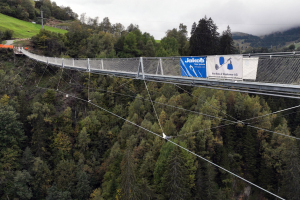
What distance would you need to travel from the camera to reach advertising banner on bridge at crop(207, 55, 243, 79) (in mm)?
6770

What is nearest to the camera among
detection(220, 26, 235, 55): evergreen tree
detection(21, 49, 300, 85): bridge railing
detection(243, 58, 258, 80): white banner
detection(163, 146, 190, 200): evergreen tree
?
detection(21, 49, 300, 85): bridge railing

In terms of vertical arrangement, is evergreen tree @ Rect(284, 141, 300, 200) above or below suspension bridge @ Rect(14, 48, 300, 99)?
below

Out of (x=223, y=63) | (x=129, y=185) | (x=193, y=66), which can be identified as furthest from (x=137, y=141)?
(x=223, y=63)

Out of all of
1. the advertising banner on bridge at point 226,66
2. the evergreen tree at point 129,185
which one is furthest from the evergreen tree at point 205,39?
the advertising banner on bridge at point 226,66

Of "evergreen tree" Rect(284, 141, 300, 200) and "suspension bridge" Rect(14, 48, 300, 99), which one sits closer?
"suspension bridge" Rect(14, 48, 300, 99)

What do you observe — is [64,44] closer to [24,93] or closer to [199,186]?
[24,93]

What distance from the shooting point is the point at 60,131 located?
31766 mm

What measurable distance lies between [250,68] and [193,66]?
6.92 ft

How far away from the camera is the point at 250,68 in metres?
6.54

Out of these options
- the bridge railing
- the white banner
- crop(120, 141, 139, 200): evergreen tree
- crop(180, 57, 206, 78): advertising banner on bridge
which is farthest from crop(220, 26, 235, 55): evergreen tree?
the white banner

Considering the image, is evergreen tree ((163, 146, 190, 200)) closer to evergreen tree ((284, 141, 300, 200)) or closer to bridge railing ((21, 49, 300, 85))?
evergreen tree ((284, 141, 300, 200))

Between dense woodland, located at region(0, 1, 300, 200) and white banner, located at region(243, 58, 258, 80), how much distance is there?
52.2 ft

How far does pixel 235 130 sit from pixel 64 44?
33.5 metres

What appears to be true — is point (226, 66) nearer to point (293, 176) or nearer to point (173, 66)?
point (173, 66)
